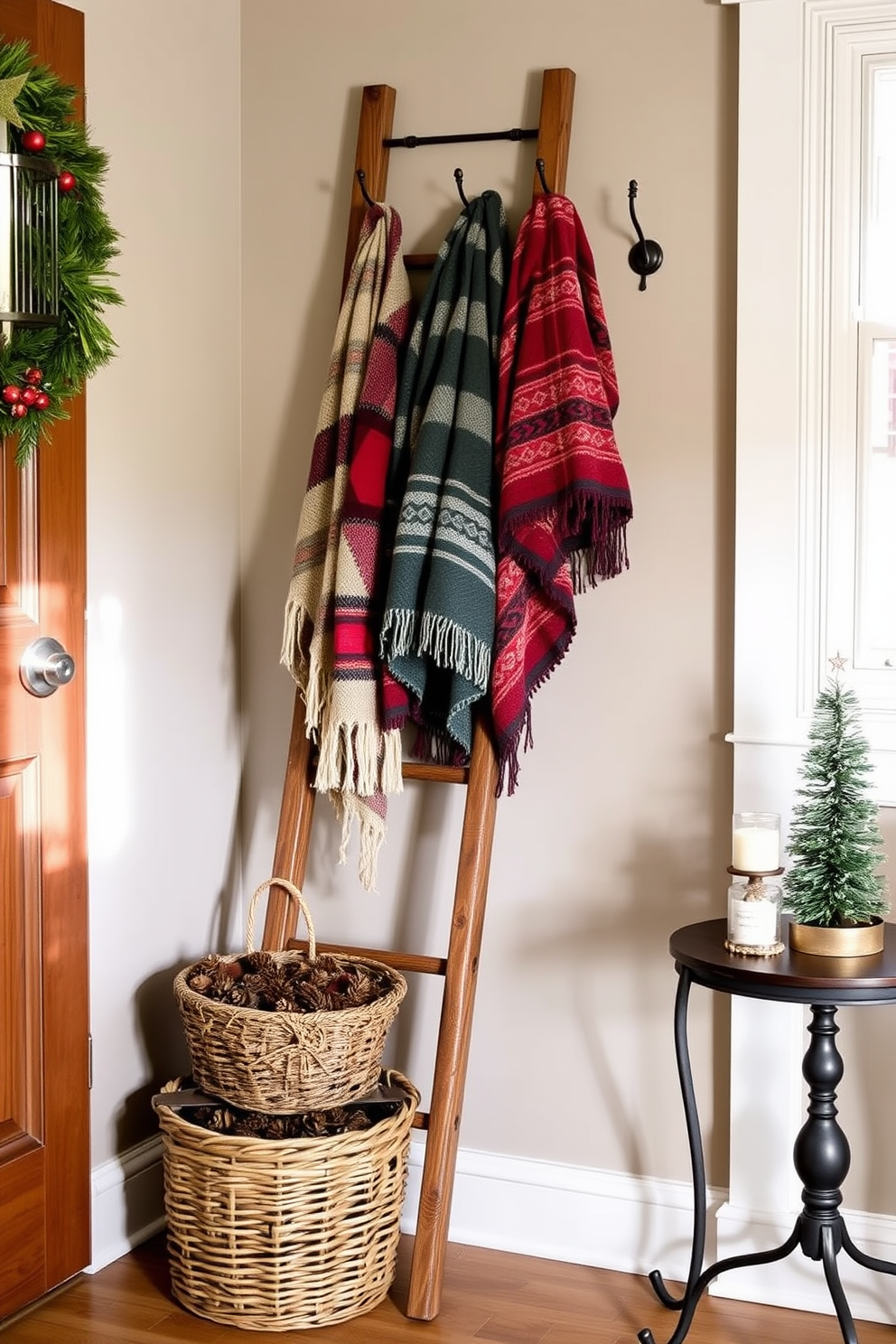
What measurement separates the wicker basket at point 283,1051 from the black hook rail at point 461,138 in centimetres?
148

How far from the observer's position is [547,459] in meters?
2.26

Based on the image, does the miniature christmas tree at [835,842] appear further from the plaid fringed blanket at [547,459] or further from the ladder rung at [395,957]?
the ladder rung at [395,957]

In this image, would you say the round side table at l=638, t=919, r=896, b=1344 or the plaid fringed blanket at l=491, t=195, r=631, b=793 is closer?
the round side table at l=638, t=919, r=896, b=1344

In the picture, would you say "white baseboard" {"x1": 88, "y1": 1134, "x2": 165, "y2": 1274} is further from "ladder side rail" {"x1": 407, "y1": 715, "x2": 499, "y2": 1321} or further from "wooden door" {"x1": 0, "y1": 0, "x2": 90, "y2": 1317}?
"ladder side rail" {"x1": 407, "y1": 715, "x2": 499, "y2": 1321}

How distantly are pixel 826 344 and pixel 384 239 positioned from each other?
2.56 feet

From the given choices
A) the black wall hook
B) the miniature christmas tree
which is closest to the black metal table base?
the miniature christmas tree

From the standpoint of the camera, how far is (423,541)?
7.53 feet

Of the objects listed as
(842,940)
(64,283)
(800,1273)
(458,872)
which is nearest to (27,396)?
(64,283)

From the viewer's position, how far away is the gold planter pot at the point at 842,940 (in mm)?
1936

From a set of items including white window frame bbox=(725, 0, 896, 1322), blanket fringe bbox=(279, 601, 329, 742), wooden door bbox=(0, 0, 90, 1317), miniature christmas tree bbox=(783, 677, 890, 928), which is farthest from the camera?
blanket fringe bbox=(279, 601, 329, 742)

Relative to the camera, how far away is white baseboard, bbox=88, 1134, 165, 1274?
7.77 ft

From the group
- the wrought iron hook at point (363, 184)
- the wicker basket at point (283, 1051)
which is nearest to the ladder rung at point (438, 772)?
the wicker basket at point (283, 1051)

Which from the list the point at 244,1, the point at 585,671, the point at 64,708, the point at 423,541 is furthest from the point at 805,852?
the point at 244,1

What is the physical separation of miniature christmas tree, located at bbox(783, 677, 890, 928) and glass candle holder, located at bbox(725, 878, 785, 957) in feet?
0.15
